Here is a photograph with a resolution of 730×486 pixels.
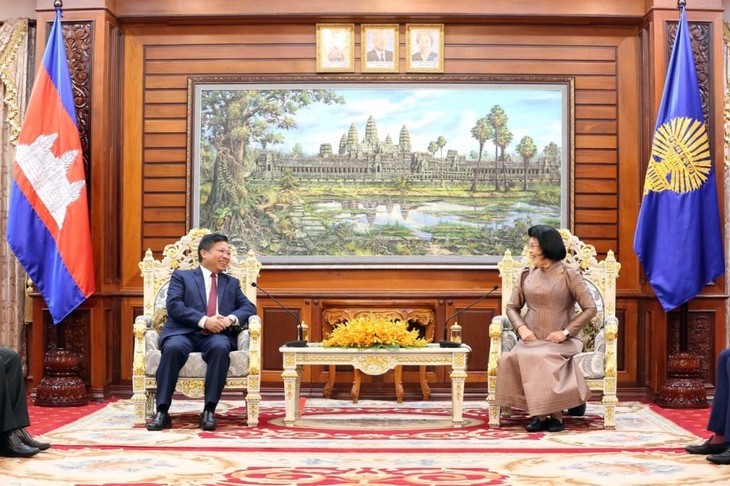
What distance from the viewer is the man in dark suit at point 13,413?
17.5ft

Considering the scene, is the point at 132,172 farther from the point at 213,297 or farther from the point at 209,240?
the point at 213,297

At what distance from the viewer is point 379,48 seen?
27.1 feet

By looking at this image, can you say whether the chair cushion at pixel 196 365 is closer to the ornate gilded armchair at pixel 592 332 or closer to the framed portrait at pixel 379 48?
the ornate gilded armchair at pixel 592 332

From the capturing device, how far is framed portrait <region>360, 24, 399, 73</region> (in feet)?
27.1

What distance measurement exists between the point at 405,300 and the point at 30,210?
286 cm

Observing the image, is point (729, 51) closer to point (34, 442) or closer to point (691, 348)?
point (691, 348)

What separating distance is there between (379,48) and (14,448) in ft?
14.1

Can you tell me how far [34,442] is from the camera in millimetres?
5566

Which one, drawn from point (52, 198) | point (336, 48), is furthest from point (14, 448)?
point (336, 48)

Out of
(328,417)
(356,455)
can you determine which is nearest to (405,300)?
(328,417)

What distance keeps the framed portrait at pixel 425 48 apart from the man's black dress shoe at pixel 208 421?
10.7 feet

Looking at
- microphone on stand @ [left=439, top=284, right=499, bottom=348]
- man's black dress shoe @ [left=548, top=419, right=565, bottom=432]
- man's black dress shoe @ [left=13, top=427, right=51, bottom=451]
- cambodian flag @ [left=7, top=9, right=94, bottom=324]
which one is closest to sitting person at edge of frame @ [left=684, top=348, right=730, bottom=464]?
man's black dress shoe @ [left=548, top=419, right=565, bottom=432]

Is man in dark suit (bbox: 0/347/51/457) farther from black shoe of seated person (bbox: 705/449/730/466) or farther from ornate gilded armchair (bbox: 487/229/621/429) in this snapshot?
black shoe of seated person (bbox: 705/449/730/466)

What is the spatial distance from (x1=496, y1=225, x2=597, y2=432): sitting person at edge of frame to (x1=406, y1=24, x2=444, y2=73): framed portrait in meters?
1.96
